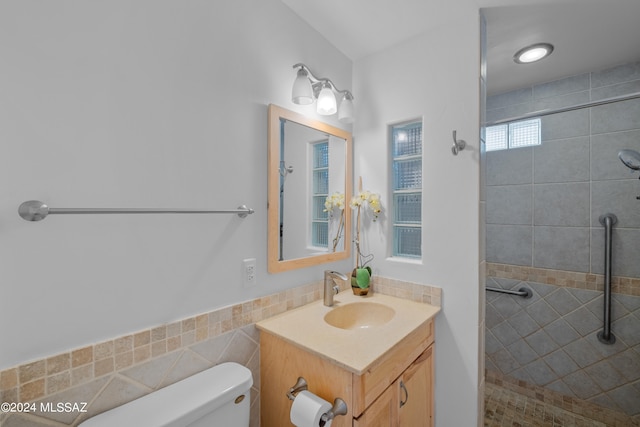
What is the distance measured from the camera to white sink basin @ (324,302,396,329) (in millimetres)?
1471

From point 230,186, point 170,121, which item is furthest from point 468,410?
point 170,121

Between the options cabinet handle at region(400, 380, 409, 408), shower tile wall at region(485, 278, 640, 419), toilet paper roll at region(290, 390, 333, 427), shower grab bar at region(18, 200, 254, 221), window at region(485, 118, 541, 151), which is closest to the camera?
shower grab bar at region(18, 200, 254, 221)

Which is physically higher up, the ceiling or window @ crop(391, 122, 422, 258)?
the ceiling

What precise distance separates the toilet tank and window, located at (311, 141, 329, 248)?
30.1 inches

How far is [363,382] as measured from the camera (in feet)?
3.10

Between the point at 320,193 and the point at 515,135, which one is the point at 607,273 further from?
the point at 320,193

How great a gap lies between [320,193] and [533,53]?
5.24 feet

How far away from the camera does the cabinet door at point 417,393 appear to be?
1205 millimetres

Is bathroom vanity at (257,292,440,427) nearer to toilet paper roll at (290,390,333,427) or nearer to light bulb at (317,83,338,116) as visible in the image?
toilet paper roll at (290,390,333,427)

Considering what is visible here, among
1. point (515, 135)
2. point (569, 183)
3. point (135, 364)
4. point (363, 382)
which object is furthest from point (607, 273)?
point (135, 364)

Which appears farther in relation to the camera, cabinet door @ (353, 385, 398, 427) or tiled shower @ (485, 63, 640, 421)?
tiled shower @ (485, 63, 640, 421)

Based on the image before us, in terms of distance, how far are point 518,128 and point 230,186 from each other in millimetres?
2285

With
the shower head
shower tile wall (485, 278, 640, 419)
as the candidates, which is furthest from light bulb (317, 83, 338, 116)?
shower tile wall (485, 278, 640, 419)

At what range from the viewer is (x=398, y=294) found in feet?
5.38
